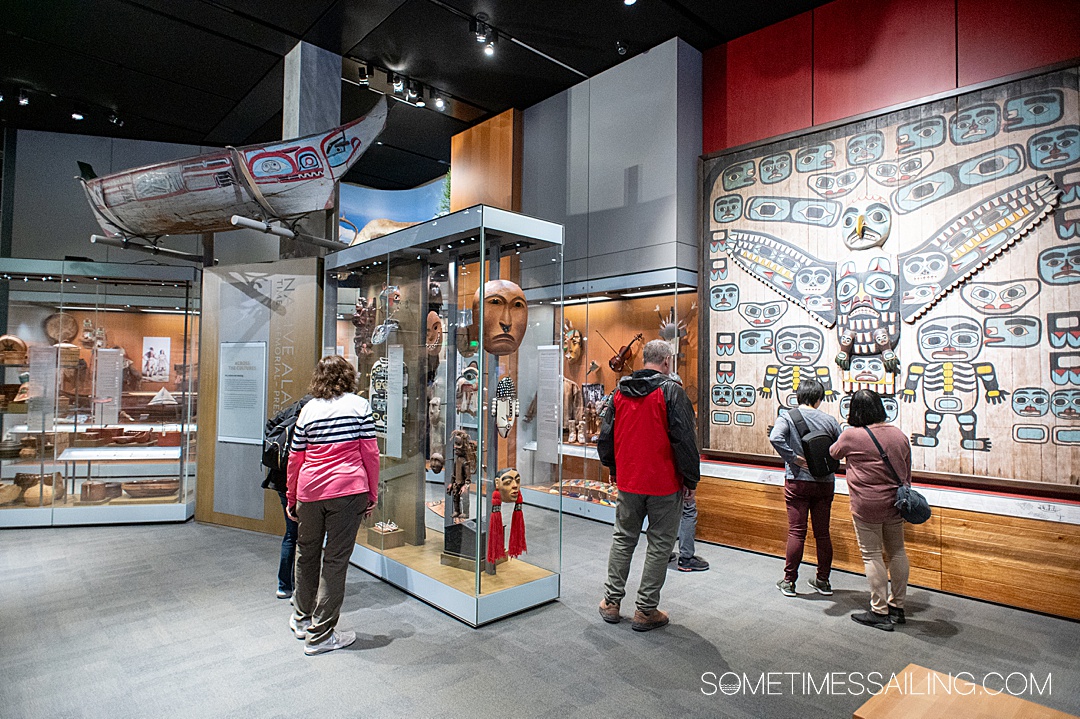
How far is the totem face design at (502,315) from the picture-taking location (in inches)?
146

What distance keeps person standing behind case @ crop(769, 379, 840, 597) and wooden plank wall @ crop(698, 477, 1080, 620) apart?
2.35 ft

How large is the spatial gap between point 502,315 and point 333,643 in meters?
2.04

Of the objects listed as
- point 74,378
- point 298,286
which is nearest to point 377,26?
point 298,286

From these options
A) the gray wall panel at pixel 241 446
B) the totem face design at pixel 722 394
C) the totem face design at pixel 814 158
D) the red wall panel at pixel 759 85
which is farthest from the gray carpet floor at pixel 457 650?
the red wall panel at pixel 759 85

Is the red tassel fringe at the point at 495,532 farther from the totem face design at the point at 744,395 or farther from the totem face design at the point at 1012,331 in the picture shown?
the totem face design at the point at 1012,331

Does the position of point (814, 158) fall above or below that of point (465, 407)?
above

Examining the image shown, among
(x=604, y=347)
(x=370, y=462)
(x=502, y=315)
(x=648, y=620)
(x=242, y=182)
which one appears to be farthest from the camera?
(x=604, y=347)

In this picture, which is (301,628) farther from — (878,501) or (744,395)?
A: (744,395)

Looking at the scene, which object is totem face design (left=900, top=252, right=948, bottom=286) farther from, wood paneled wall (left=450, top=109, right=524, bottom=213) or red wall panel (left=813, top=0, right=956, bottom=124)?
wood paneled wall (left=450, top=109, right=524, bottom=213)

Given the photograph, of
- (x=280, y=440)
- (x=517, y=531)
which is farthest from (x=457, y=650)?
(x=280, y=440)

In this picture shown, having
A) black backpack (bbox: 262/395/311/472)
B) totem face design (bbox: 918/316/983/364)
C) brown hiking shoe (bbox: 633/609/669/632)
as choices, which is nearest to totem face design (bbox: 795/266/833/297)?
totem face design (bbox: 918/316/983/364)

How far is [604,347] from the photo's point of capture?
6586 millimetres

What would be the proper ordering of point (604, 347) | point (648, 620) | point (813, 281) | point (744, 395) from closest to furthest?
point (648, 620)
point (813, 281)
point (744, 395)
point (604, 347)

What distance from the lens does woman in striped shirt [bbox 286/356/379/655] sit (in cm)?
315
